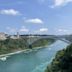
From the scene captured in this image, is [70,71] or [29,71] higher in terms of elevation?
[70,71]

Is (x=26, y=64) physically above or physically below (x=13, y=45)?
below

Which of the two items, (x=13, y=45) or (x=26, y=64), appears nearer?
→ (x=26, y=64)

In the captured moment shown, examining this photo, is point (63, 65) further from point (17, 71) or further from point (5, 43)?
point (5, 43)

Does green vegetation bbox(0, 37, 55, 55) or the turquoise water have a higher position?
green vegetation bbox(0, 37, 55, 55)

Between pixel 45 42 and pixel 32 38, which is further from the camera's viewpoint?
pixel 45 42

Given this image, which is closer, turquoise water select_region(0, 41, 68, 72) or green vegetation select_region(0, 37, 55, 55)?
turquoise water select_region(0, 41, 68, 72)

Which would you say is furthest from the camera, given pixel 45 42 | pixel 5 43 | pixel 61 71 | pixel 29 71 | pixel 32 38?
pixel 45 42

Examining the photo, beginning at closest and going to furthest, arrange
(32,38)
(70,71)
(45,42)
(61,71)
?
(70,71) → (61,71) → (32,38) → (45,42)

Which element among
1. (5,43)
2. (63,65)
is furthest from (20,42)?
(63,65)

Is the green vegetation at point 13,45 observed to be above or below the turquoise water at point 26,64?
above

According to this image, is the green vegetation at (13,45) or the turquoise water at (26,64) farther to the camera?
the green vegetation at (13,45)
